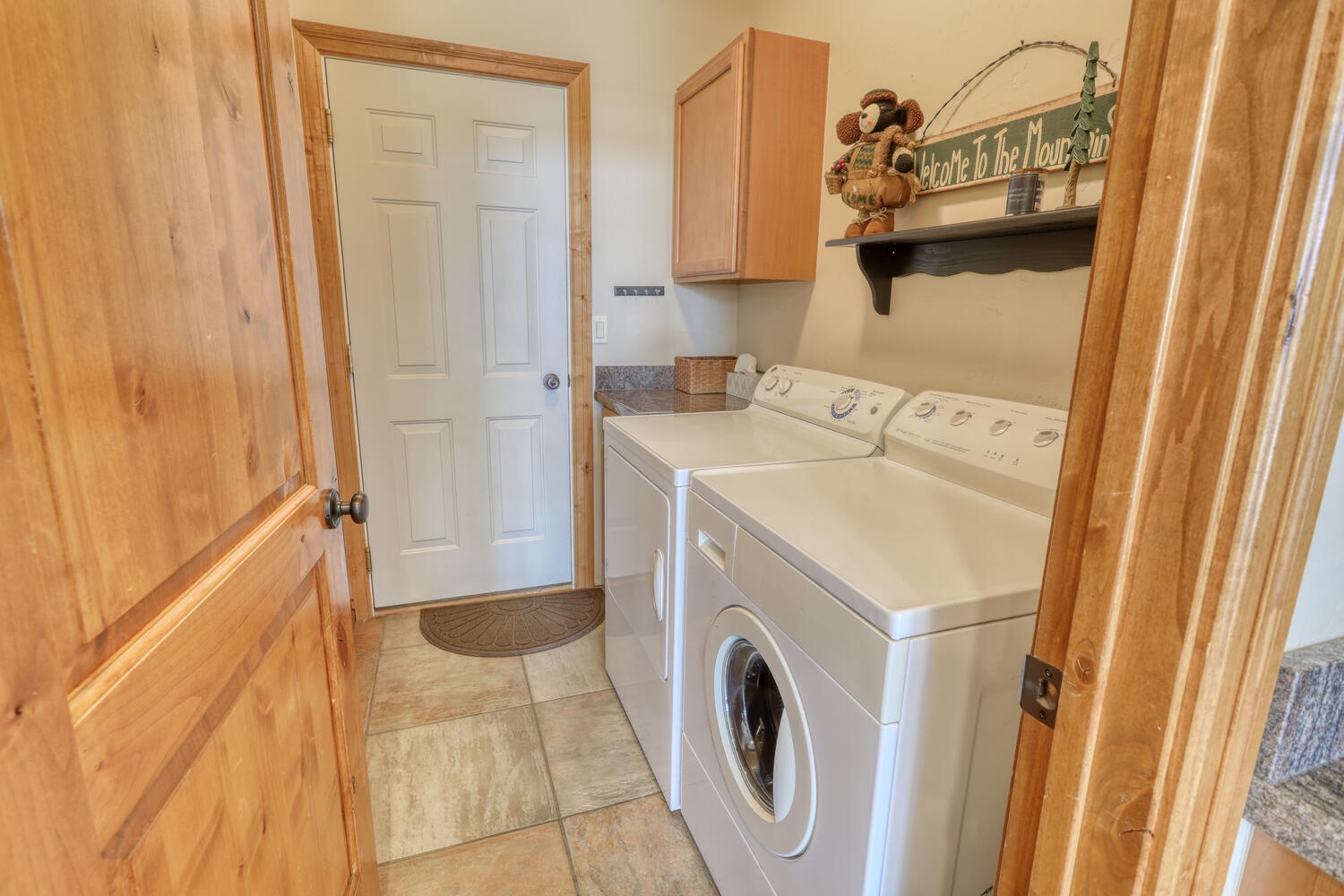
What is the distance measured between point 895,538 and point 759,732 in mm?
523

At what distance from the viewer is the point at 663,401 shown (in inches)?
97.4

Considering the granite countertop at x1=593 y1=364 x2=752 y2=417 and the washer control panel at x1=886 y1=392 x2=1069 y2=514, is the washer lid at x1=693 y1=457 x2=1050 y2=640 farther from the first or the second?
the granite countertop at x1=593 y1=364 x2=752 y2=417

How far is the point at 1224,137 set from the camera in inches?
14.6

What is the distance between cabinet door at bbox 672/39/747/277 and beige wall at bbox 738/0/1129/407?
31 centimetres

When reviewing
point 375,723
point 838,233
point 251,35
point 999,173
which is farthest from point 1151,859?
point 375,723

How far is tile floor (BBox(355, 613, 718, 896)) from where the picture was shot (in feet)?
4.84

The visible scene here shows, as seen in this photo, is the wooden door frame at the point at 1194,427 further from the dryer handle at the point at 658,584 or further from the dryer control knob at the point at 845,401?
the dryer control knob at the point at 845,401

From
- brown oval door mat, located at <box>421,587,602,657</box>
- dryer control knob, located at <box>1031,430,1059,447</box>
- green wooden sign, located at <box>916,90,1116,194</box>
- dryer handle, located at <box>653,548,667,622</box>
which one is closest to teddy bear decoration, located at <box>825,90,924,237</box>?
green wooden sign, located at <box>916,90,1116,194</box>

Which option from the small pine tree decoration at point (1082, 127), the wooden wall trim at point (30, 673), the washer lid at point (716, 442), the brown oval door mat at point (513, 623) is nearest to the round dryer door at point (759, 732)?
the washer lid at point (716, 442)

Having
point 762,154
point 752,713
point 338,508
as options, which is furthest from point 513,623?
point 762,154

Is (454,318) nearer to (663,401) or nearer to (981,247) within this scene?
(663,401)

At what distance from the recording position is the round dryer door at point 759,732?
1013mm

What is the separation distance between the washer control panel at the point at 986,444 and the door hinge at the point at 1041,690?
26.1 inches

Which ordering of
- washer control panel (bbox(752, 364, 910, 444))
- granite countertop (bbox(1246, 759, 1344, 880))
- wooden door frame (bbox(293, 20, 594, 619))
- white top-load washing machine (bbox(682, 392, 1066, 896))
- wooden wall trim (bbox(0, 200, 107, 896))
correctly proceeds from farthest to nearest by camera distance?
1. wooden door frame (bbox(293, 20, 594, 619))
2. washer control panel (bbox(752, 364, 910, 444))
3. white top-load washing machine (bbox(682, 392, 1066, 896))
4. granite countertop (bbox(1246, 759, 1344, 880))
5. wooden wall trim (bbox(0, 200, 107, 896))
